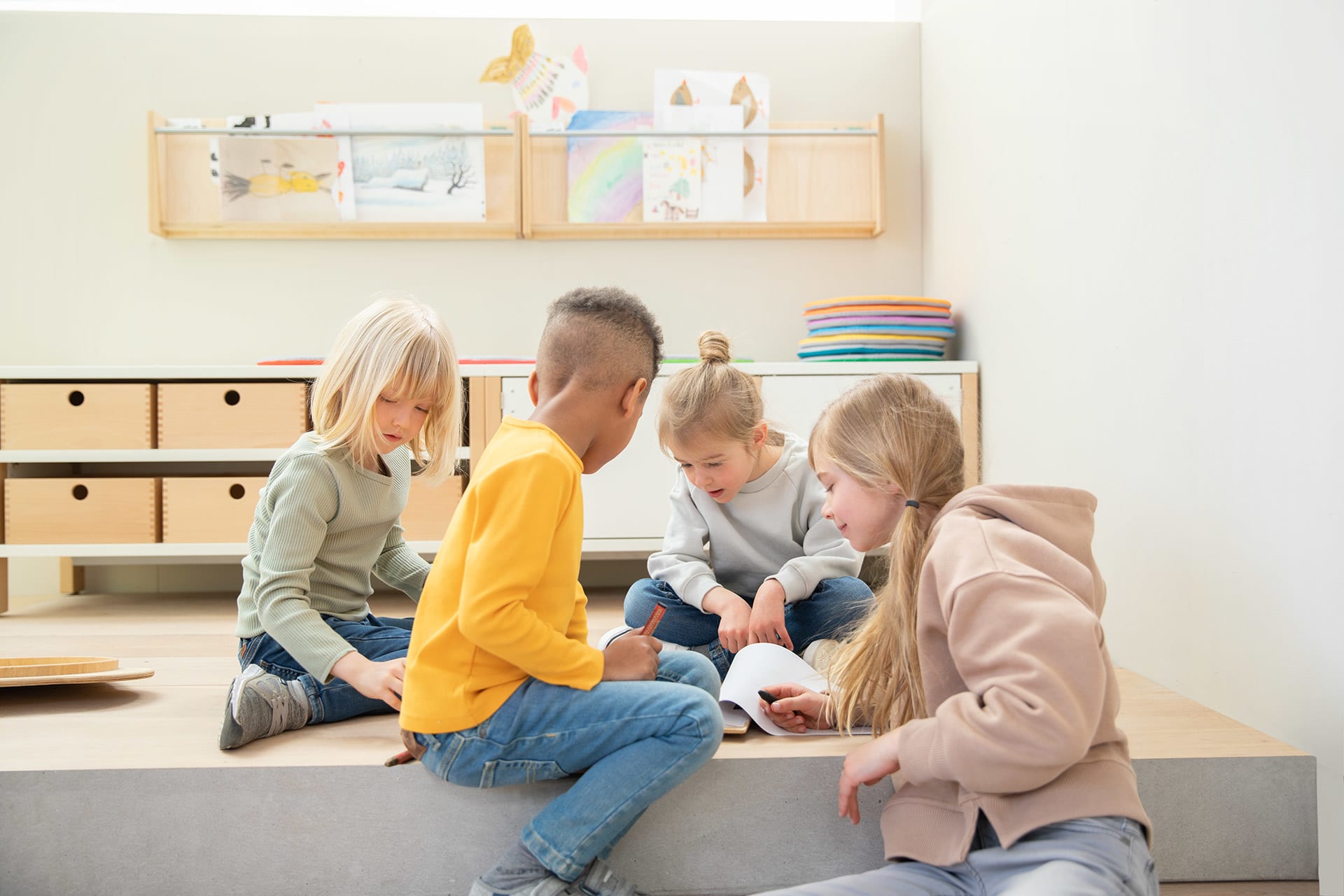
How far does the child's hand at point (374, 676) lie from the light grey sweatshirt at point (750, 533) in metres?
0.51

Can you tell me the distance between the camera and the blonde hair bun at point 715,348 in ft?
4.66

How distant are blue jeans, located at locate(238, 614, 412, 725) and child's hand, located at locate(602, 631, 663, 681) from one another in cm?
33

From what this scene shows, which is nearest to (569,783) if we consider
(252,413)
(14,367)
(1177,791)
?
(1177,791)

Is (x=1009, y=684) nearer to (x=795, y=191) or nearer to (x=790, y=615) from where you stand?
(x=790, y=615)

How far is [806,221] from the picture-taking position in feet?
7.79

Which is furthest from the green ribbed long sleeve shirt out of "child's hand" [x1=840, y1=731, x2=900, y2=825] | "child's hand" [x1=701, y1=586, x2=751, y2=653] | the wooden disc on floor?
"child's hand" [x1=840, y1=731, x2=900, y2=825]

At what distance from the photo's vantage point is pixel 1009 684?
0.70 meters

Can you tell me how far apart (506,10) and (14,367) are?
139 centimetres

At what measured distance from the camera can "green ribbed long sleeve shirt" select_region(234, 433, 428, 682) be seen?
1126 millimetres

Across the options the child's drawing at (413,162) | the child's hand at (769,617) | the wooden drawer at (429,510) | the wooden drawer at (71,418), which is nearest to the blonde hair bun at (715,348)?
the child's hand at (769,617)

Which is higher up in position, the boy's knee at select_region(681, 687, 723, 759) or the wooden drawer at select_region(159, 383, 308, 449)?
the wooden drawer at select_region(159, 383, 308, 449)

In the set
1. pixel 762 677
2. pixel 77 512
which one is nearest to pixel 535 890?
pixel 762 677

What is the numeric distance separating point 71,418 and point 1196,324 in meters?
2.09

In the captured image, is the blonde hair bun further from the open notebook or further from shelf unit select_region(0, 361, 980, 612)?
shelf unit select_region(0, 361, 980, 612)
